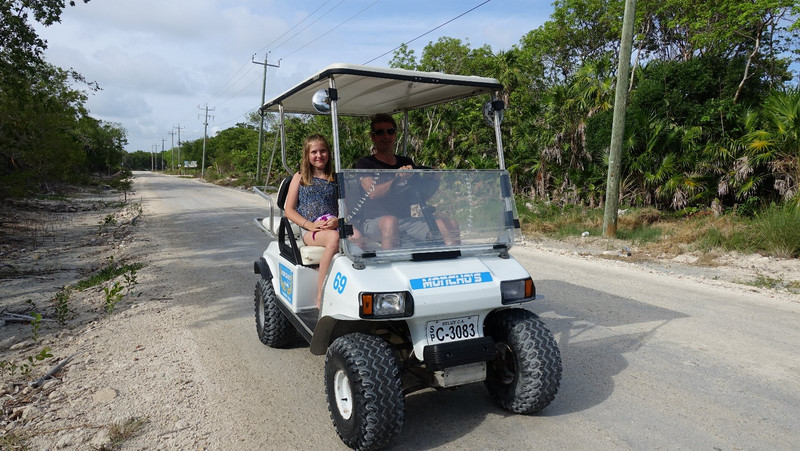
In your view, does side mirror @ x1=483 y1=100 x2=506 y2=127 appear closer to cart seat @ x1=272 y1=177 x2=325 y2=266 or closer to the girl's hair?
the girl's hair

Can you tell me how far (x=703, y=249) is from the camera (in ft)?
33.1

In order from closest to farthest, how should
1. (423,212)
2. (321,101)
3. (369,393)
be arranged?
(369,393), (321,101), (423,212)

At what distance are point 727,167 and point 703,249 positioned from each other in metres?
4.87

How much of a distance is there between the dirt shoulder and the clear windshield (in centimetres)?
161

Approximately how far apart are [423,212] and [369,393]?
1.35 metres

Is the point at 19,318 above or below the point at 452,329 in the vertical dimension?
below

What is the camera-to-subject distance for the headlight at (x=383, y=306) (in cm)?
303

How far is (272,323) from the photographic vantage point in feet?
15.4

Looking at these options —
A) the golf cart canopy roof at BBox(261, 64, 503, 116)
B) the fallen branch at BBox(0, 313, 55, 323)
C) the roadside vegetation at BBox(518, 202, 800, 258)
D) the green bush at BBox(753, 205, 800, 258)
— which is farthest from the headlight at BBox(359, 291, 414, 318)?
the green bush at BBox(753, 205, 800, 258)

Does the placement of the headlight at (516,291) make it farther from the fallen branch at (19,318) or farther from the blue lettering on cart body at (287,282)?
the fallen branch at (19,318)

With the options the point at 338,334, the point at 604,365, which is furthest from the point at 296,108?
the point at 604,365

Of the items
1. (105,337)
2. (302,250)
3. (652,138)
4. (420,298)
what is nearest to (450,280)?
(420,298)

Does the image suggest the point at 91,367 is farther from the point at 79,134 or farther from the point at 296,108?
Result: the point at 79,134

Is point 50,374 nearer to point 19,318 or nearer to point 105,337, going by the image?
point 105,337
